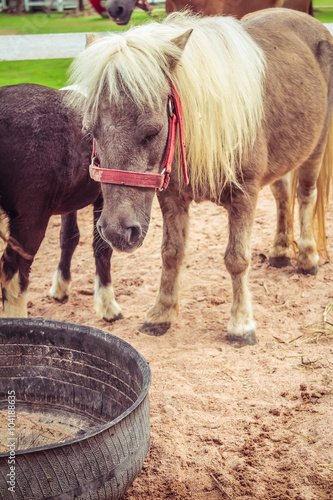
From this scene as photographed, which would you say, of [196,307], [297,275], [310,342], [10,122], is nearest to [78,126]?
[10,122]

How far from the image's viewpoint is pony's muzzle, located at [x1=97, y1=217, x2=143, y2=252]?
2465mm

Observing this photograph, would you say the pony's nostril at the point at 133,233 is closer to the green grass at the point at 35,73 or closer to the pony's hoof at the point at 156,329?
the pony's hoof at the point at 156,329

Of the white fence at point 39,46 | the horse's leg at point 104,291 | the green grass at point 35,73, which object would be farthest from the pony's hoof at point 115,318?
the green grass at point 35,73

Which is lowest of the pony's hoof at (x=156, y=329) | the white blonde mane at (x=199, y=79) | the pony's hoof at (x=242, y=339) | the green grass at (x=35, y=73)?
the pony's hoof at (x=156, y=329)

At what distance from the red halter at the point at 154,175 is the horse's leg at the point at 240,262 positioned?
64 cm

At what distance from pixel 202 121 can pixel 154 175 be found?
497mm

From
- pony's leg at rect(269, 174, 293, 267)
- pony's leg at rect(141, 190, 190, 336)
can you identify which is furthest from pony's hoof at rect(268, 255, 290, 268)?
pony's leg at rect(141, 190, 190, 336)

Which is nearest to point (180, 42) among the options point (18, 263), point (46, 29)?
point (18, 263)

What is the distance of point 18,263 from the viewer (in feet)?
9.98

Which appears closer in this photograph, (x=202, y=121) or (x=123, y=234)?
(x=123, y=234)

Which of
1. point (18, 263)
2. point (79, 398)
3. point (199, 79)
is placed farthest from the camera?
point (18, 263)

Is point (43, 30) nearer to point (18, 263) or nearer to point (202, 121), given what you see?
point (18, 263)

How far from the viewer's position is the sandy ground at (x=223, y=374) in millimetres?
2293

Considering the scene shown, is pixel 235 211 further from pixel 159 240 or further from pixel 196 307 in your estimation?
pixel 159 240
